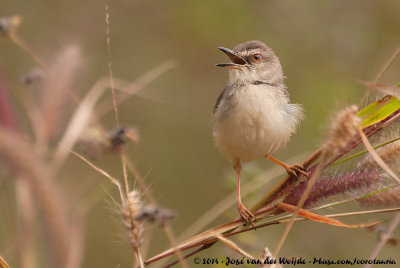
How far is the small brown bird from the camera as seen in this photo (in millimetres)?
3768

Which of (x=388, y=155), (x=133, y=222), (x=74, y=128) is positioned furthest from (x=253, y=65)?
(x=133, y=222)

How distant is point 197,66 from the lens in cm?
668

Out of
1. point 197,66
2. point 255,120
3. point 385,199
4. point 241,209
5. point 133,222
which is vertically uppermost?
point 197,66

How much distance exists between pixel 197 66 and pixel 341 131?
5.06 m

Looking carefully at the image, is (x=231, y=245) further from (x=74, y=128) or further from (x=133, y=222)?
(x=74, y=128)

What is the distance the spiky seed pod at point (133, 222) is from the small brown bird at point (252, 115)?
64.2 inches

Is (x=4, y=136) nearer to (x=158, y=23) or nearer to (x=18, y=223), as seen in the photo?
(x=18, y=223)

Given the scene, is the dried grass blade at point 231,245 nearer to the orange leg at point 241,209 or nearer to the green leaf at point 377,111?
the orange leg at point 241,209

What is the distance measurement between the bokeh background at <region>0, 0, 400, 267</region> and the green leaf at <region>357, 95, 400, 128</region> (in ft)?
9.05

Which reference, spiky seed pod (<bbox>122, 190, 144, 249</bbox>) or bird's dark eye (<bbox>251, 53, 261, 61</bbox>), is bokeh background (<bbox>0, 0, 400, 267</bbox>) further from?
spiky seed pod (<bbox>122, 190, 144, 249</bbox>)

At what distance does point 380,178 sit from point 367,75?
12.9 ft

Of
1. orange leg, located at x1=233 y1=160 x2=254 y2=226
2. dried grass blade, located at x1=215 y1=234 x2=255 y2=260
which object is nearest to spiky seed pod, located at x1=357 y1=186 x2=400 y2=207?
orange leg, located at x1=233 y1=160 x2=254 y2=226

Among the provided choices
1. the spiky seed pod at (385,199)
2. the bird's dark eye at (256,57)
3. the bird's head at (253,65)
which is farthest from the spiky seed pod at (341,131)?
the bird's dark eye at (256,57)

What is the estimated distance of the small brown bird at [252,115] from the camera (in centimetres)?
377
